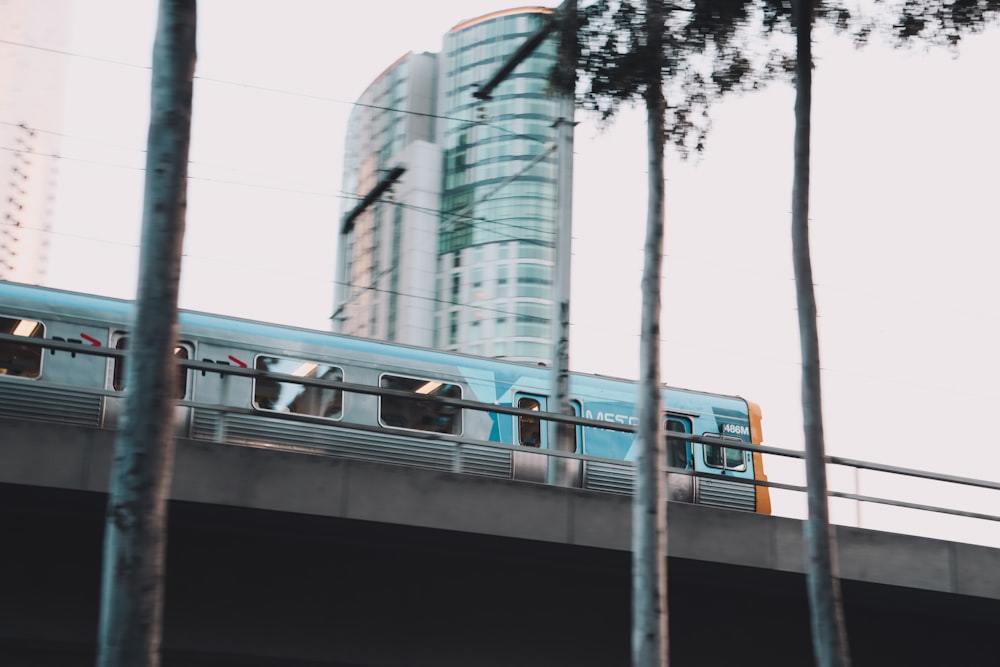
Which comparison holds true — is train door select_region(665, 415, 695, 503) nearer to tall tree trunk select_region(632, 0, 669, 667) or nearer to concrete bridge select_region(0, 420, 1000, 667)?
concrete bridge select_region(0, 420, 1000, 667)

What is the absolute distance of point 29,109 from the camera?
17988 centimetres

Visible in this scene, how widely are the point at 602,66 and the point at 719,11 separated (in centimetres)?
131

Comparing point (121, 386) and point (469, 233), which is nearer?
point (121, 386)

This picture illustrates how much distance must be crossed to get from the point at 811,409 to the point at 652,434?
1.50 meters

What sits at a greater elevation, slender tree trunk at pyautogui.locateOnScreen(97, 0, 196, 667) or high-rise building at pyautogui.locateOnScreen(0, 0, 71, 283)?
high-rise building at pyautogui.locateOnScreen(0, 0, 71, 283)

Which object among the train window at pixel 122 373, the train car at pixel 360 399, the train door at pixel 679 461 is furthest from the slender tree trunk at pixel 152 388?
the train door at pixel 679 461

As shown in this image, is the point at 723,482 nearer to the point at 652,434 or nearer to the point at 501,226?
the point at 652,434

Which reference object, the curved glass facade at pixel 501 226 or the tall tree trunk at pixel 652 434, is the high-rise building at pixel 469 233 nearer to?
the curved glass facade at pixel 501 226

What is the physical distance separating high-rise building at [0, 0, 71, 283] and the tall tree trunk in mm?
159270

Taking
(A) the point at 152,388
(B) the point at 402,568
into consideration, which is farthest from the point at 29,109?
(A) the point at 152,388

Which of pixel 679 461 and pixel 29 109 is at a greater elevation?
pixel 29 109

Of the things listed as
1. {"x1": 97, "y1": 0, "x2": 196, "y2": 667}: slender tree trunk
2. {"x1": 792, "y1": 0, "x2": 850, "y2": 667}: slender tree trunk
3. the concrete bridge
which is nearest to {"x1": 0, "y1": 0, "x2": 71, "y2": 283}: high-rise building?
the concrete bridge

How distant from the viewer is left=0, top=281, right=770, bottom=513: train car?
46.6 ft

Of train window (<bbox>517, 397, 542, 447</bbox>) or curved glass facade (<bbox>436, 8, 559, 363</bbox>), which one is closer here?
train window (<bbox>517, 397, 542, 447</bbox>)
